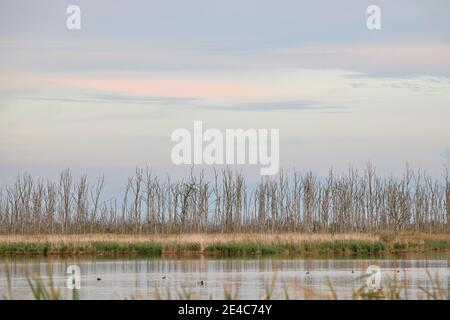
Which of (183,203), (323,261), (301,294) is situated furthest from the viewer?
(183,203)

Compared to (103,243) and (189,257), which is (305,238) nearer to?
(189,257)

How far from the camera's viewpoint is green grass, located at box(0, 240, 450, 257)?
3147 centimetres

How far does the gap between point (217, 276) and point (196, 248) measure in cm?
1111

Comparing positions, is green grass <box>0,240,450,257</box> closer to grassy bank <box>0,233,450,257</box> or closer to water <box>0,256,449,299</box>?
grassy bank <box>0,233,450,257</box>

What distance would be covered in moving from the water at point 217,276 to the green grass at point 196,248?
280 centimetres

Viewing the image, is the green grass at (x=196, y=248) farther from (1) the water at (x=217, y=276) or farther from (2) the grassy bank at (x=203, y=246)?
(1) the water at (x=217, y=276)

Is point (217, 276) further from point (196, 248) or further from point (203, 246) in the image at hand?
point (196, 248)

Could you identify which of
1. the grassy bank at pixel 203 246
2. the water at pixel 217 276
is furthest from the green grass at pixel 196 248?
the water at pixel 217 276

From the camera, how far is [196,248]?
3222 centimetres

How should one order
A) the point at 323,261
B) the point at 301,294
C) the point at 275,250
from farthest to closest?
the point at 275,250
the point at 323,261
the point at 301,294
